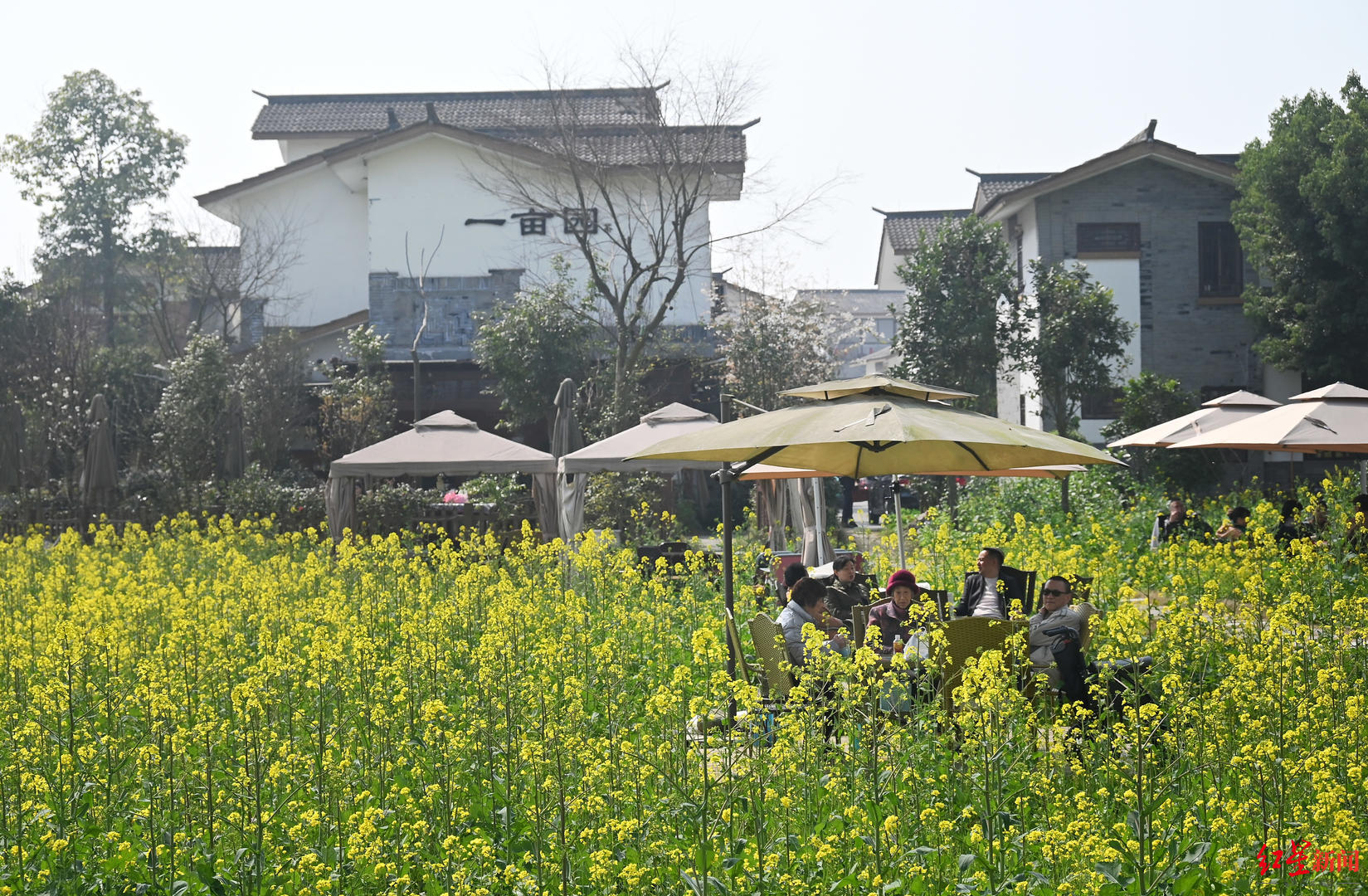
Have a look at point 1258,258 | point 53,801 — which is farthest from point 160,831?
point 1258,258

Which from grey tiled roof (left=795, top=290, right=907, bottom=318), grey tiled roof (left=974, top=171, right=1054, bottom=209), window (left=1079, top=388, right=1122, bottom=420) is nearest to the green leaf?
window (left=1079, top=388, right=1122, bottom=420)

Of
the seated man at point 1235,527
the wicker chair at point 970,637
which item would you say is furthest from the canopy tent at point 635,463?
the wicker chair at point 970,637

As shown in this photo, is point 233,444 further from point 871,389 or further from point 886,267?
point 886,267

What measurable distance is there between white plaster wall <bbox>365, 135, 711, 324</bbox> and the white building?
0.09 feet

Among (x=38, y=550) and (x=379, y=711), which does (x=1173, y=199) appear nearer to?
(x=38, y=550)

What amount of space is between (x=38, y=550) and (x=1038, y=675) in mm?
13389

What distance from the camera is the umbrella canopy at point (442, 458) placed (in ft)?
49.6

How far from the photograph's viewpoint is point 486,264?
31.0 m

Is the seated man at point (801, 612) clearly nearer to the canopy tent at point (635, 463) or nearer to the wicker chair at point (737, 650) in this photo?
the wicker chair at point (737, 650)

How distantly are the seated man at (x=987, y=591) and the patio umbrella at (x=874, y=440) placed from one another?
661 millimetres

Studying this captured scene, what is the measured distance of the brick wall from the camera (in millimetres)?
25562

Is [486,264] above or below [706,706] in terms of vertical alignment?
above

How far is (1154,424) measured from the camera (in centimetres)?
2309

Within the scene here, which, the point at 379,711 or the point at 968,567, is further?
the point at 968,567
